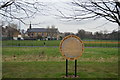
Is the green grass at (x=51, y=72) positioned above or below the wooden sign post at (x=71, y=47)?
below

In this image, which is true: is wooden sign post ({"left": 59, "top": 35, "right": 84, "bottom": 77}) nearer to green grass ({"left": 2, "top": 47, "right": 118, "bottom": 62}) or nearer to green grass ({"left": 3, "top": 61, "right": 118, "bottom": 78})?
green grass ({"left": 3, "top": 61, "right": 118, "bottom": 78})

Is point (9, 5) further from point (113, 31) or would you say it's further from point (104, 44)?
point (104, 44)

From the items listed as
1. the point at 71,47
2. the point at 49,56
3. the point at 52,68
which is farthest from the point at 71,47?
the point at 49,56

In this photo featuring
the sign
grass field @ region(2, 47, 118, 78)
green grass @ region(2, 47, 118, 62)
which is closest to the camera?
the sign

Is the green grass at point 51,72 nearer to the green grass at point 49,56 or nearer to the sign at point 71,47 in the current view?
the sign at point 71,47

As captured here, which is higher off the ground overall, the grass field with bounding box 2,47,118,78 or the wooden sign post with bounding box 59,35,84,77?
the wooden sign post with bounding box 59,35,84,77

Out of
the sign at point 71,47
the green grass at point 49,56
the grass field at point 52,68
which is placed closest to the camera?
the sign at point 71,47

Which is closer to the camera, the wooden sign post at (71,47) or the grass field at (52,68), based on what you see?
the wooden sign post at (71,47)

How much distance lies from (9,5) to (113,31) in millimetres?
3277

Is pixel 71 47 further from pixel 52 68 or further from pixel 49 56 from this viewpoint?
pixel 49 56

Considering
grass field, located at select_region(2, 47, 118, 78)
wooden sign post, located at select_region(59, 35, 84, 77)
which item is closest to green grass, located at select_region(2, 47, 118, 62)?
grass field, located at select_region(2, 47, 118, 78)

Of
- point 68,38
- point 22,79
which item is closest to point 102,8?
point 68,38

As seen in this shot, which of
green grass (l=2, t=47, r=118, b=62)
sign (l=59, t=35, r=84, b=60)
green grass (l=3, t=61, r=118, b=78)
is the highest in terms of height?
sign (l=59, t=35, r=84, b=60)

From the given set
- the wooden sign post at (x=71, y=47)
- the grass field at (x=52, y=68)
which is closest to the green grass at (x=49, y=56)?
the grass field at (x=52, y=68)
